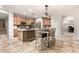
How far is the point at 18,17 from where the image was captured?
4938 millimetres

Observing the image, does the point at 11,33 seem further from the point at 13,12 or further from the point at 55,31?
the point at 55,31

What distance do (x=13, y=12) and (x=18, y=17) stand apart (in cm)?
32

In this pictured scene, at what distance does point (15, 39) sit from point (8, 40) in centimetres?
35

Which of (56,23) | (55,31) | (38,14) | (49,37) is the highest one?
(38,14)

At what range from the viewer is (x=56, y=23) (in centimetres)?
497

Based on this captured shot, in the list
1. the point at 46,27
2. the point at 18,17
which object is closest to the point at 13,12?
the point at 18,17

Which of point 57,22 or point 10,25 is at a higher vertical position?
point 57,22
